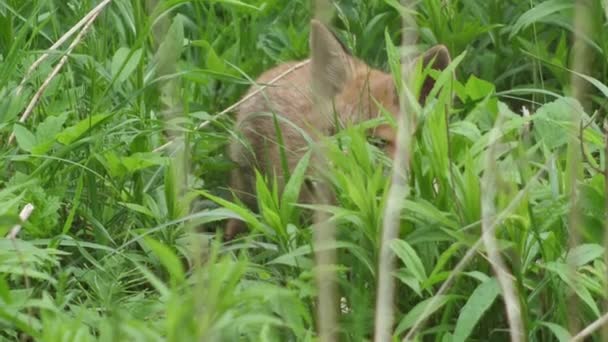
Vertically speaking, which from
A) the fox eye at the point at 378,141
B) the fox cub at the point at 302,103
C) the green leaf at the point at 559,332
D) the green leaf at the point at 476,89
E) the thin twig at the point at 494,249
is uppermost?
the thin twig at the point at 494,249

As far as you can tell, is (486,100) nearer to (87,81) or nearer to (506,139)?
(506,139)

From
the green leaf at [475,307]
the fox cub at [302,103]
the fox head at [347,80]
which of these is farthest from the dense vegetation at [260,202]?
the fox head at [347,80]

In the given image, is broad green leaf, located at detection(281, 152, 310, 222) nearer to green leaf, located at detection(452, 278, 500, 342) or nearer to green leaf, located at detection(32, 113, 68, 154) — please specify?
green leaf, located at detection(452, 278, 500, 342)

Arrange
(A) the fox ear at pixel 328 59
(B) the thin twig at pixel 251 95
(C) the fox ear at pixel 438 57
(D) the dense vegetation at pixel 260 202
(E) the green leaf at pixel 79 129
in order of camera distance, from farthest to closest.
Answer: (A) the fox ear at pixel 328 59 → (C) the fox ear at pixel 438 57 → (B) the thin twig at pixel 251 95 → (E) the green leaf at pixel 79 129 → (D) the dense vegetation at pixel 260 202

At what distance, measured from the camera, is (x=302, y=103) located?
5012mm

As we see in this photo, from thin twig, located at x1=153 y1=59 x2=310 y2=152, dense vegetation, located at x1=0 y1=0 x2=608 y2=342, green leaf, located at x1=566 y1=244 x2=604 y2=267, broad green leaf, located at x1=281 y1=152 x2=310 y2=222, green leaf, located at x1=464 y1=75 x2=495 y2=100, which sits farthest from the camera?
thin twig, located at x1=153 y1=59 x2=310 y2=152

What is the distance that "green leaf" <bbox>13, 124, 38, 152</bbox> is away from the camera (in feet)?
13.0

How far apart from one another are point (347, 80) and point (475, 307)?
2.03m

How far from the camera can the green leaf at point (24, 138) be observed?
3961 mm

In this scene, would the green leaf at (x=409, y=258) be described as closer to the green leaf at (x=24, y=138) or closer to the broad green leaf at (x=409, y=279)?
the broad green leaf at (x=409, y=279)

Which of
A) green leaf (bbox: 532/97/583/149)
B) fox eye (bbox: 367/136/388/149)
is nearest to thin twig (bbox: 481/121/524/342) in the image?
green leaf (bbox: 532/97/583/149)

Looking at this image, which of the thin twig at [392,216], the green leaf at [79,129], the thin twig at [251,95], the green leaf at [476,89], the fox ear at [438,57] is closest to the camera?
the thin twig at [392,216]

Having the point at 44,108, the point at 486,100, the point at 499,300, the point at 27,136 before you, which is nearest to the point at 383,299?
the point at 499,300

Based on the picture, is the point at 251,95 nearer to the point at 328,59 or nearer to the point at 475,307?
the point at 328,59
